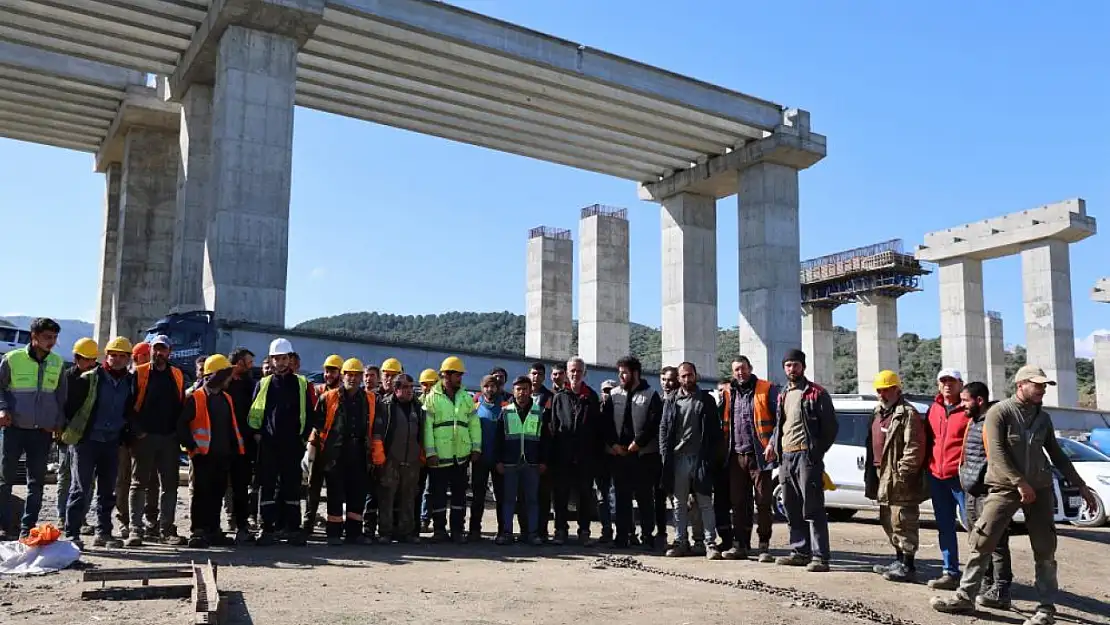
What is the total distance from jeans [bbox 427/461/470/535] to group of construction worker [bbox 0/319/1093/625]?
3 centimetres

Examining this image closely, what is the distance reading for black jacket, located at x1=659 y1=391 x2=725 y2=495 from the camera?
8.29 m

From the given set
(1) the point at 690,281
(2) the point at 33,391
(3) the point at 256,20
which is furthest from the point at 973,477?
(1) the point at 690,281

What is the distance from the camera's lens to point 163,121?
23406 mm

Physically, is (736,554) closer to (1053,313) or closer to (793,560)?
(793,560)

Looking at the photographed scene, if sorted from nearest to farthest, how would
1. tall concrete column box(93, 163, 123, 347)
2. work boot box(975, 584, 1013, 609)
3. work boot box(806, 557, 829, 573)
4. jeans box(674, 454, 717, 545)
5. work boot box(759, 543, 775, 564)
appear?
1. work boot box(975, 584, 1013, 609)
2. work boot box(806, 557, 829, 573)
3. work boot box(759, 543, 775, 564)
4. jeans box(674, 454, 717, 545)
5. tall concrete column box(93, 163, 123, 347)

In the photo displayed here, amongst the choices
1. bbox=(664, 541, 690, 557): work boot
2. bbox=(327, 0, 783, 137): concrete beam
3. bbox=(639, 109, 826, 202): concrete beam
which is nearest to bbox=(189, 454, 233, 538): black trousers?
bbox=(664, 541, 690, 557): work boot

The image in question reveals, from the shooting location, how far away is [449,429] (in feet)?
29.5

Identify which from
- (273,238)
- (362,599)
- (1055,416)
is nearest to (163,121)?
(273,238)

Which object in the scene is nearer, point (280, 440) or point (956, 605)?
point (956, 605)

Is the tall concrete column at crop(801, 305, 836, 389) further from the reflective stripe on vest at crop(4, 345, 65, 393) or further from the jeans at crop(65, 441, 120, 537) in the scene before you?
the reflective stripe on vest at crop(4, 345, 65, 393)

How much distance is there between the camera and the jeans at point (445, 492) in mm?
9008

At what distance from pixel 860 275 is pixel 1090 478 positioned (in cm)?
2976

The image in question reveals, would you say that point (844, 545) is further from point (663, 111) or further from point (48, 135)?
point (48, 135)

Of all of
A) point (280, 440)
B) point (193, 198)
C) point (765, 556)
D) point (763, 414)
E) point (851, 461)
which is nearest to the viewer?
point (765, 556)
